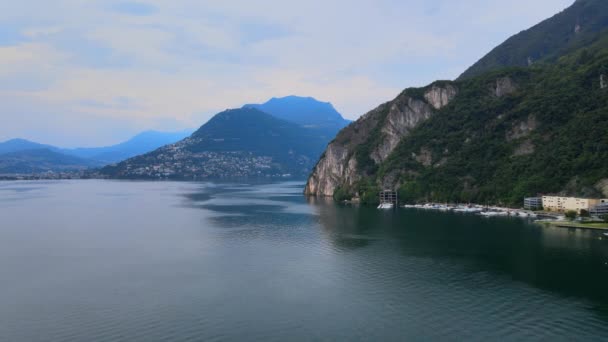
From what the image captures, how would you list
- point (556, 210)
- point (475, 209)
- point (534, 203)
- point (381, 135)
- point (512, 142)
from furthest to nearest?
point (381, 135)
point (512, 142)
point (475, 209)
point (534, 203)
point (556, 210)

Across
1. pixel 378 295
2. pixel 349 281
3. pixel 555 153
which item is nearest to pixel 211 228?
pixel 349 281

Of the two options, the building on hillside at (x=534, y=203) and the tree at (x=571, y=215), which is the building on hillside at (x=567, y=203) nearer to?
the building on hillside at (x=534, y=203)

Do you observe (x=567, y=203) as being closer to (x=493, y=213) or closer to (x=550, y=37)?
(x=493, y=213)

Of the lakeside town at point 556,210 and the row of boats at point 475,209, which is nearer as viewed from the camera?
the lakeside town at point 556,210

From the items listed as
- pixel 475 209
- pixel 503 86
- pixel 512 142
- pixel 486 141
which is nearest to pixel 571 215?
pixel 475 209

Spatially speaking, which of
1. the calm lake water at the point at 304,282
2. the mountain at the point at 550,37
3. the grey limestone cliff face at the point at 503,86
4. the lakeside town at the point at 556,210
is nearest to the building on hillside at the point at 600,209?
the lakeside town at the point at 556,210

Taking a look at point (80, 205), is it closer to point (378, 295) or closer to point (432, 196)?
point (432, 196)
